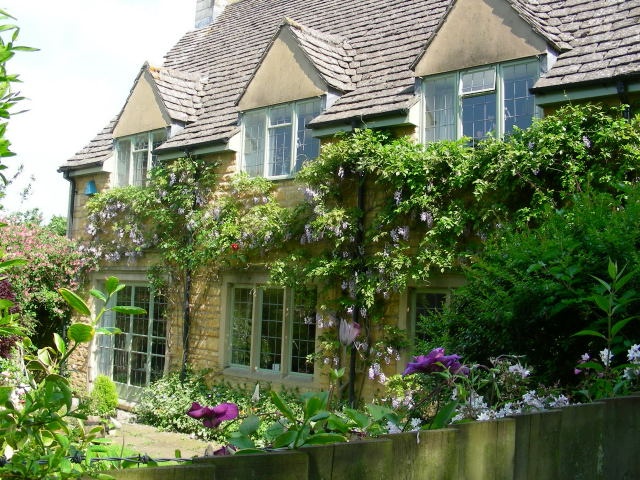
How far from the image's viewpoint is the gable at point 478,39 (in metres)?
9.95

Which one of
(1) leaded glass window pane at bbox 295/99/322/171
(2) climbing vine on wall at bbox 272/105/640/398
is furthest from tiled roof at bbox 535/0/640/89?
(1) leaded glass window pane at bbox 295/99/322/171

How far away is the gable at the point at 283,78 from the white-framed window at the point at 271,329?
3698 millimetres

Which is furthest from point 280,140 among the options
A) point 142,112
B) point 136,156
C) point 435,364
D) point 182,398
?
point 435,364

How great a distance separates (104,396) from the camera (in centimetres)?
1455

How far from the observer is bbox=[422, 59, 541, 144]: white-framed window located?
9977mm

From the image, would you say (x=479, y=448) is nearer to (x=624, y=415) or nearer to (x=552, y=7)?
(x=624, y=415)

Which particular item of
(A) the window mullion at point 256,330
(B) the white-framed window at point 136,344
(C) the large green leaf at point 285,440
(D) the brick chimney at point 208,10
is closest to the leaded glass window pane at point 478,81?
(A) the window mullion at point 256,330

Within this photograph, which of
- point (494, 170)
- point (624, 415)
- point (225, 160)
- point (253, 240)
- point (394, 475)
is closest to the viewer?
point (394, 475)

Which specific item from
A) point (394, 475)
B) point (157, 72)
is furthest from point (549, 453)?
point (157, 72)

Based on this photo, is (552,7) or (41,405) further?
(552,7)

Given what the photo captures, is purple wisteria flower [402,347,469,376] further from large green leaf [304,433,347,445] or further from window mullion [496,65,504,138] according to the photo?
window mullion [496,65,504,138]

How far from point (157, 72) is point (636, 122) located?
11334 mm

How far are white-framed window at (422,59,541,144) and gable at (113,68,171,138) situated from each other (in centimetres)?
695

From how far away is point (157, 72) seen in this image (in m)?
16.1
